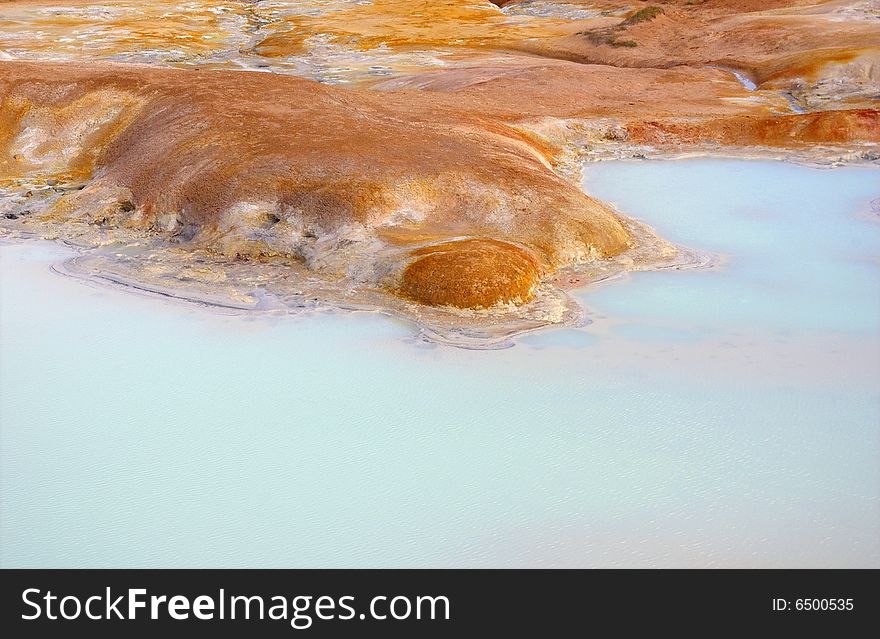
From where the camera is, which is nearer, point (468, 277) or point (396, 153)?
point (468, 277)

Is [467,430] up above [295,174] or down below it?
below

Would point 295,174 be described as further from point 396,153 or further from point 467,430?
point 467,430

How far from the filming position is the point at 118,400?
29.6 feet

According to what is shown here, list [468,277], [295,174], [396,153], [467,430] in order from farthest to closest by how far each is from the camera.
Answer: [396,153] < [295,174] < [468,277] < [467,430]

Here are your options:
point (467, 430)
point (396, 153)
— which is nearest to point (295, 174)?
point (396, 153)

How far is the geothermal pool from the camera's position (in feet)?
22.5

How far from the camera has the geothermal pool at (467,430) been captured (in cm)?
686

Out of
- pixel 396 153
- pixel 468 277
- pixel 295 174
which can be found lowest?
pixel 468 277

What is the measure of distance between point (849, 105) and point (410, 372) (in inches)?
808

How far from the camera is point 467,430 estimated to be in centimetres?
845

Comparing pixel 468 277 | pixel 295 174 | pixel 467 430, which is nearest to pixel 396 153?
pixel 295 174

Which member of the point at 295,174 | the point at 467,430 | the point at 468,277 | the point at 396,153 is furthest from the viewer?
the point at 396,153

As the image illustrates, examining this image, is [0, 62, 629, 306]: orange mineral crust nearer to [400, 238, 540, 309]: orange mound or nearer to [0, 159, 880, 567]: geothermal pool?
[400, 238, 540, 309]: orange mound

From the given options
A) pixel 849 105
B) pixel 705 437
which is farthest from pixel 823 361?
pixel 849 105
